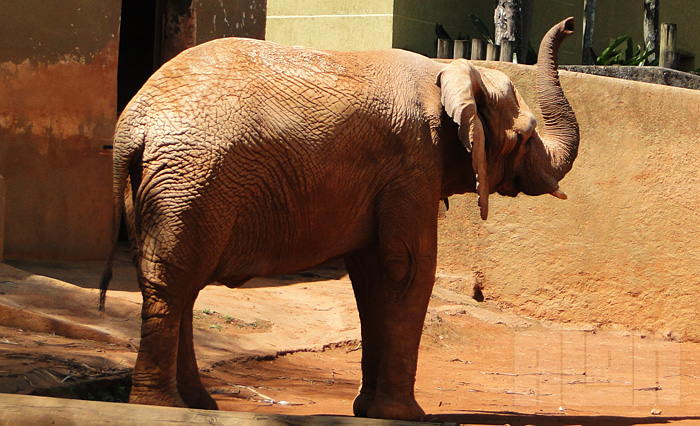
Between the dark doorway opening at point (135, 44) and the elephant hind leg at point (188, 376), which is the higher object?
the dark doorway opening at point (135, 44)

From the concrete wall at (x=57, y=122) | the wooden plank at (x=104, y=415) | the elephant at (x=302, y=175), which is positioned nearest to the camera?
the wooden plank at (x=104, y=415)

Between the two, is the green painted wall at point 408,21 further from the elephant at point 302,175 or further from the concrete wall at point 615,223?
the elephant at point 302,175

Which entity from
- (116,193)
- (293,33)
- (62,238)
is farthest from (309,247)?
(293,33)

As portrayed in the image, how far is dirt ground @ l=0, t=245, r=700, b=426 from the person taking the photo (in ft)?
22.1

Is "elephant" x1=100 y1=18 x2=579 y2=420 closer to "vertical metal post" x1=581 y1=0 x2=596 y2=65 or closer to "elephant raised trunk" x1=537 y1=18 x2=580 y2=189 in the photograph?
"elephant raised trunk" x1=537 y1=18 x2=580 y2=189

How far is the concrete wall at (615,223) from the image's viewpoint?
1059 cm

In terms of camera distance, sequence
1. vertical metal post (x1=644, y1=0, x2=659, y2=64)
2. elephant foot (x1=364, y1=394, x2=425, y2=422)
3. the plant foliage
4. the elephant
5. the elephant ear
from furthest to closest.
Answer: vertical metal post (x1=644, y1=0, x2=659, y2=64) < the plant foliage < elephant foot (x1=364, y1=394, x2=425, y2=422) < the elephant ear < the elephant

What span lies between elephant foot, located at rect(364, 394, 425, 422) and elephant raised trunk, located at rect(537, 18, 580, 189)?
1783mm

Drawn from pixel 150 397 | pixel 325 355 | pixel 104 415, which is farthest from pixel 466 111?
pixel 325 355

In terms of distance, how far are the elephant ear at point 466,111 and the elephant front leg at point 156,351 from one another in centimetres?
186

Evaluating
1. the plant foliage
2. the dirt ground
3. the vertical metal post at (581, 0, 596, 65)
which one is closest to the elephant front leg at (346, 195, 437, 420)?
the dirt ground

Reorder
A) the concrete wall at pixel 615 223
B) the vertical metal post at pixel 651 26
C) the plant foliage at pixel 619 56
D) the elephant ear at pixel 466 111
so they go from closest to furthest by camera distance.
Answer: the elephant ear at pixel 466 111
the concrete wall at pixel 615 223
the plant foliage at pixel 619 56
the vertical metal post at pixel 651 26

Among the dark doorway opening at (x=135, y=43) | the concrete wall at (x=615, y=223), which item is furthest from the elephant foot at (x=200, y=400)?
the dark doorway opening at (x=135, y=43)

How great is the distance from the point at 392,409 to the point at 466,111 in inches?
69.0
